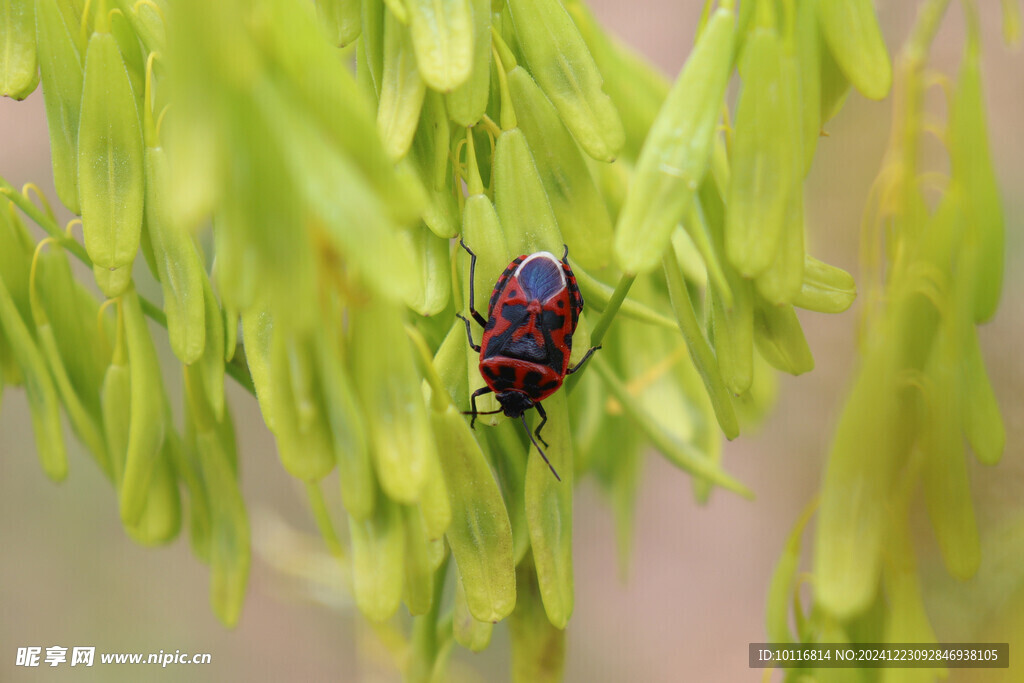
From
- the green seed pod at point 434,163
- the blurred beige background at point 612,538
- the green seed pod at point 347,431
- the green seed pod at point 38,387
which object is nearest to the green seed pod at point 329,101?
the green seed pod at point 347,431

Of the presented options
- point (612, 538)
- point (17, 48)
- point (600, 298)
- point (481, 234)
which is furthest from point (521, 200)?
point (612, 538)

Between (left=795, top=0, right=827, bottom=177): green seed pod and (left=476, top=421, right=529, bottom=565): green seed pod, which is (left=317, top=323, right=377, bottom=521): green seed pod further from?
(left=795, top=0, right=827, bottom=177): green seed pod

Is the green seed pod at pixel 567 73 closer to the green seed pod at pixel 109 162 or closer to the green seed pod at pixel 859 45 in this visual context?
the green seed pod at pixel 859 45

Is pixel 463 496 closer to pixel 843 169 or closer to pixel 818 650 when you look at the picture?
pixel 818 650

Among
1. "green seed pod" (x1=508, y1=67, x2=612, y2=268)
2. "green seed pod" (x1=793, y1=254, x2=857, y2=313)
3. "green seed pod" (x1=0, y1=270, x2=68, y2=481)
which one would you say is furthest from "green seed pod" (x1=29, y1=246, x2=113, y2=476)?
"green seed pod" (x1=793, y1=254, x2=857, y2=313)

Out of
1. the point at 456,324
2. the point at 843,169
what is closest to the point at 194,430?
the point at 456,324

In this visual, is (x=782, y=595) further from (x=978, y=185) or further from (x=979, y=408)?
(x=978, y=185)

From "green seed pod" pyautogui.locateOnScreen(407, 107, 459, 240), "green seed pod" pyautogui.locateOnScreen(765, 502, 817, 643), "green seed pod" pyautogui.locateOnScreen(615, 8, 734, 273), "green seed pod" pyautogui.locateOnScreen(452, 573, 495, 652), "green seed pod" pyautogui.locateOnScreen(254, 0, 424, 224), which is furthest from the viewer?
"green seed pod" pyautogui.locateOnScreen(765, 502, 817, 643)
